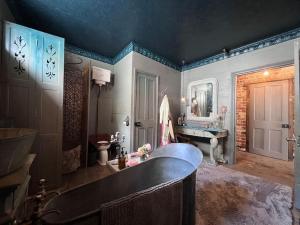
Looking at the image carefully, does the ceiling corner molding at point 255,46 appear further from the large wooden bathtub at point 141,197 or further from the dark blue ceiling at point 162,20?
the large wooden bathtub at point 141,197

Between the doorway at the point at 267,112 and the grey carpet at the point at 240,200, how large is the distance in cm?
144

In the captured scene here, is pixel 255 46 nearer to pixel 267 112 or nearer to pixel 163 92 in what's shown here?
pixel 267 112

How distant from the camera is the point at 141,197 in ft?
3.10

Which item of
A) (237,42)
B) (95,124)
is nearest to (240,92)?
(237,42)

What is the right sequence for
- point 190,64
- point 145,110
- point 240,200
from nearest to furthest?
1. point 240,200
2. point 145,110
3. point 190,64

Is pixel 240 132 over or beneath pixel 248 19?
beneath

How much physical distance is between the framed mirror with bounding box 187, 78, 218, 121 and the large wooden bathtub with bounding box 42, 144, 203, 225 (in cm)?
223

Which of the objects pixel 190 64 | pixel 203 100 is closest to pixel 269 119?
pixel 203 100

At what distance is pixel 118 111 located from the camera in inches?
146

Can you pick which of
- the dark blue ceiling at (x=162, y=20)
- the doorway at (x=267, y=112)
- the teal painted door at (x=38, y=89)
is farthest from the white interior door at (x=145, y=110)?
the doorway at (x=267, y=112)

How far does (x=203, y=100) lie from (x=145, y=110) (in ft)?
5.35

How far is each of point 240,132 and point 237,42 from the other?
2822 mm

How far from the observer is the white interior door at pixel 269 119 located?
3764 mm

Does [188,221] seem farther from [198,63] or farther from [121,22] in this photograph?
[198,63]
